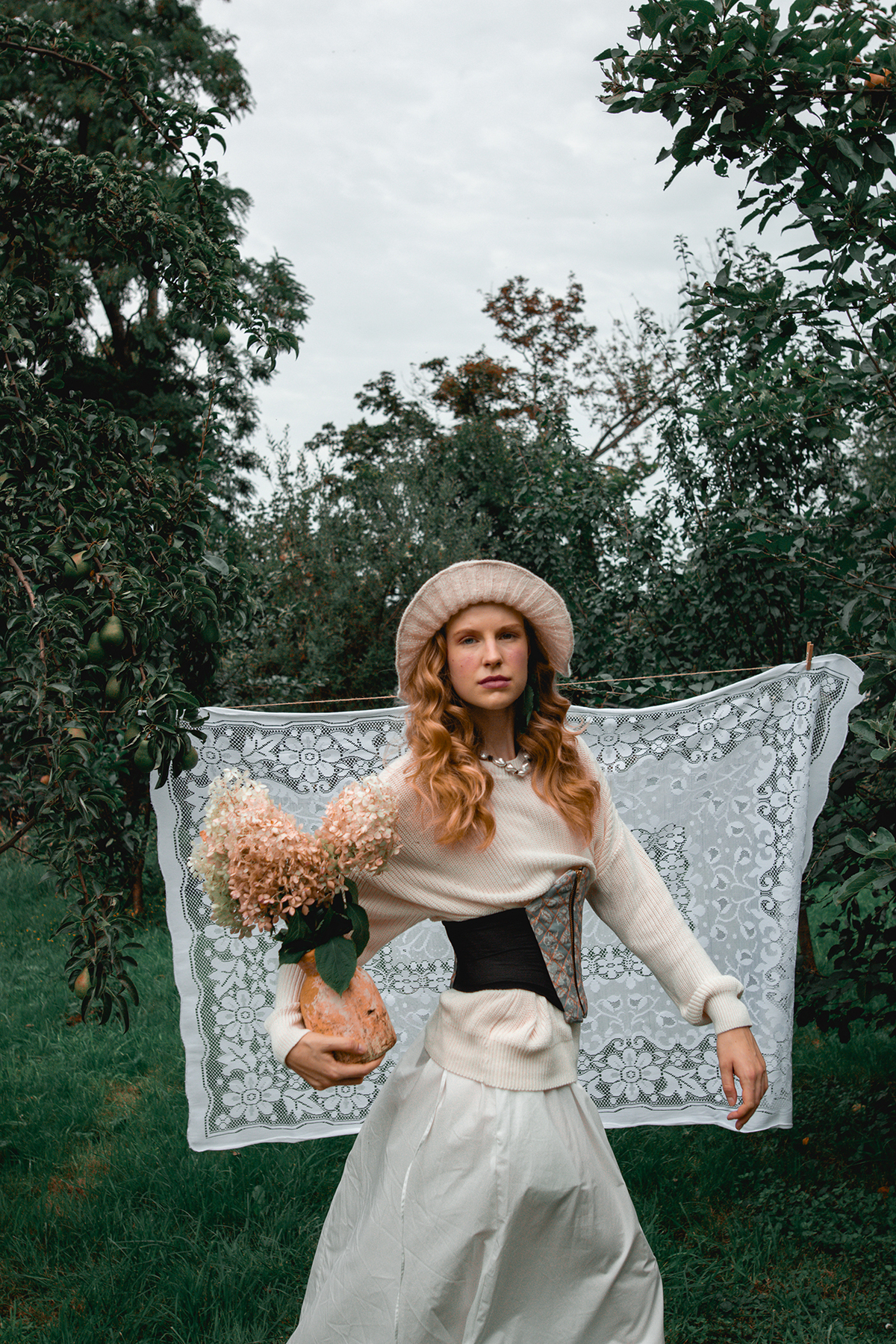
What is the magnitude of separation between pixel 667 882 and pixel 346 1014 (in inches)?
59.4

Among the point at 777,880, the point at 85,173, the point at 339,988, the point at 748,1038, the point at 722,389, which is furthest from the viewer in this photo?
the point at 722,389

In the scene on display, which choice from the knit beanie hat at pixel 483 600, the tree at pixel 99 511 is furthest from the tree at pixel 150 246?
the knit beanie hat at pixel 483 600

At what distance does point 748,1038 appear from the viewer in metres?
1.78

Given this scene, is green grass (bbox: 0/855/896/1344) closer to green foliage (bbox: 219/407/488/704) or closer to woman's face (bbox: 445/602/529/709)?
woman's face (bbox: 445/602/529/709)

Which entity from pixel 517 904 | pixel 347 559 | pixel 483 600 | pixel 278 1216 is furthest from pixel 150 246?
pixel 347 559

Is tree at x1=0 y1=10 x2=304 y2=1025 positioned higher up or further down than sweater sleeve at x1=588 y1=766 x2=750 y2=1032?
higher up

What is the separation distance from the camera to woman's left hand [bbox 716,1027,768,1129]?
68.7 inches

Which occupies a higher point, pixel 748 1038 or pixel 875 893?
pixel 875 893

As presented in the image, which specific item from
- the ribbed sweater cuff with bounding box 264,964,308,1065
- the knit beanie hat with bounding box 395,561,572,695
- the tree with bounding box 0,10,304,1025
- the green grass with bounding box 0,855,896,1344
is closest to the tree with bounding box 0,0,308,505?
the tree with bounding box 0,10,304,1025

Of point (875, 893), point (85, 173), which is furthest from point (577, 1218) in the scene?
point (85, 173)

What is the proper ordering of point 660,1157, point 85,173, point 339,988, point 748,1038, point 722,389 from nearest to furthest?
point 339,988, point 748,1038, point 85,173, point 660,1157, point 722,389

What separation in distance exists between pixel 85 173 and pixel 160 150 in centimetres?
19

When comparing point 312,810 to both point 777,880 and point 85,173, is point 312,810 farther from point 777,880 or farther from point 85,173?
point 85,173

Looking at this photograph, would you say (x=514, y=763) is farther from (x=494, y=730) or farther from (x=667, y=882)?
(x=667, y=882)
